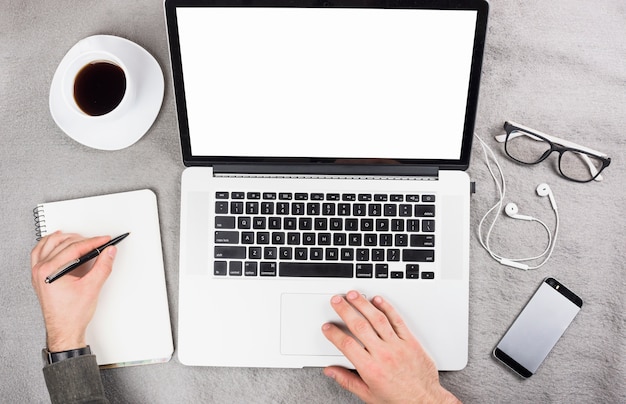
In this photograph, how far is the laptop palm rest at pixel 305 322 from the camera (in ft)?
2.76

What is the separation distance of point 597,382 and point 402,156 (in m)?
0.47

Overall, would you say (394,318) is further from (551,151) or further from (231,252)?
(551,151)

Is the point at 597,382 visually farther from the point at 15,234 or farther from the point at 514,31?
the point at 15,234

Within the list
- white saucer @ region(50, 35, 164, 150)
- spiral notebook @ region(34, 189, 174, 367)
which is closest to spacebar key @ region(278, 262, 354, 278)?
spiral notebook @ region(34, 189, 174, 367)

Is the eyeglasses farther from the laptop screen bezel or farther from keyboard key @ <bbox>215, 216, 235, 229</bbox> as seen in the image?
keyboard key @ <bbox>215, 216, 235, 229</bbox>

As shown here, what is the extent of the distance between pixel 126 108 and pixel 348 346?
1.60 feet

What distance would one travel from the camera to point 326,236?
840 millimetres

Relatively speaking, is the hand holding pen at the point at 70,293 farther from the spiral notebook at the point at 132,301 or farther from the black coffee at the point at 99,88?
the black coffee at the point at 99,88

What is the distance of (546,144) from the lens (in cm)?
90

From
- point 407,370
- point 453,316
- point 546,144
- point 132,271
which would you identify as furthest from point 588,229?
point 132,271

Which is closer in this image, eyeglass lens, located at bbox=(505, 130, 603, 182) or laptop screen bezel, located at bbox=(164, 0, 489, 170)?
laptop screen bezel, located at bbox=(164, 0, 489, 170)

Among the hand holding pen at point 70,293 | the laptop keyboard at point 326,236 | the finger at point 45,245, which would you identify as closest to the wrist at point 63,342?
the hand holding pen at point 70,293

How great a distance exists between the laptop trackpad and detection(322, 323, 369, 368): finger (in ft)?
0.07

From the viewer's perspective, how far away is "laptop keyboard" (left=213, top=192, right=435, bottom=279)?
84cm
